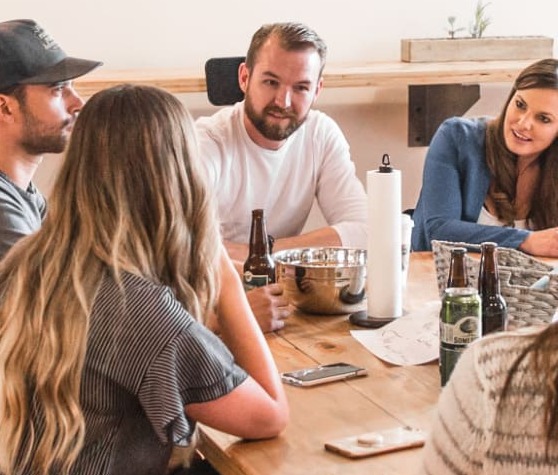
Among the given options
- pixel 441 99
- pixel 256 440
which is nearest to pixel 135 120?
pixel 256 440

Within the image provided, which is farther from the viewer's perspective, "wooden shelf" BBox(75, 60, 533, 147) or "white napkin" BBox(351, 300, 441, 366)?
"wooden shelf" BBox(75, 60, 533, 147)

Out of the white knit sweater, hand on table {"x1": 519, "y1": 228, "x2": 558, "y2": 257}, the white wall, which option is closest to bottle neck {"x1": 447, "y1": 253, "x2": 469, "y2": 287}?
the white knit sweater

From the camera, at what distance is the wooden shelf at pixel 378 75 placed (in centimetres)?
357

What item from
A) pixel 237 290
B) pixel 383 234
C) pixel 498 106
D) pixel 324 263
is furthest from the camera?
pixel 498 106

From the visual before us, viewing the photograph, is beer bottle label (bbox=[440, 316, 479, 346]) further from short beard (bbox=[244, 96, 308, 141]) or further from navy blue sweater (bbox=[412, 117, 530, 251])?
short beard (bbox=[244, 96, 308, 141])

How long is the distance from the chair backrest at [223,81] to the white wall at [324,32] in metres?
0.37

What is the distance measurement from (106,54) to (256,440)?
2.49 meters

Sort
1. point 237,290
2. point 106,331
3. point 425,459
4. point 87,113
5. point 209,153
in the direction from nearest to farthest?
point 425,459 < point 106,331 < point 87,113 < point 237,290 < point 209,153

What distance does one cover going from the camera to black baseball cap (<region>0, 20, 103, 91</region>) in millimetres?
2295

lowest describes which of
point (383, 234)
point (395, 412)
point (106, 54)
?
point (395, 412)

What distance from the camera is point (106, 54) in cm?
378

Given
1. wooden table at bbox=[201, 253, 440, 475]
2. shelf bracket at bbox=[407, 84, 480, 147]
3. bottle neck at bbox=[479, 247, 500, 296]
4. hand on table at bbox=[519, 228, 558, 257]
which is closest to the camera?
wooden table at bbox=[201, 253, 440, 475]

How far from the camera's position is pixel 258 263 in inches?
85.4

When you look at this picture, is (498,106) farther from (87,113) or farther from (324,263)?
(87,113)
